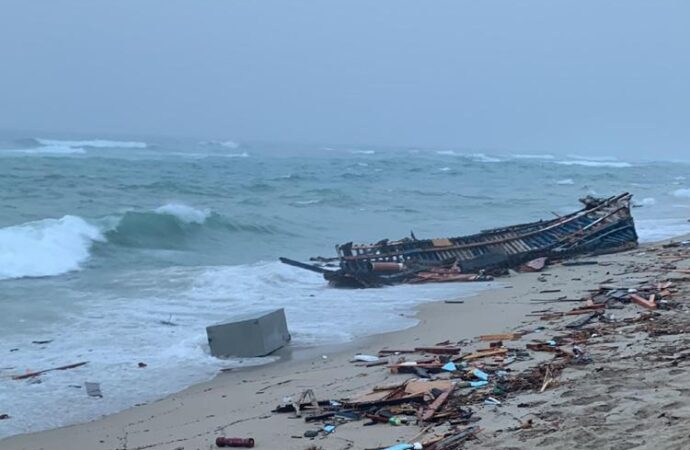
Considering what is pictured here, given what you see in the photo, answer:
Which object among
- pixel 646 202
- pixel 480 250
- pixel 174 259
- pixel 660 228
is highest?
pixel 646 202

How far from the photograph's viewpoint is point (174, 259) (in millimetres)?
20922

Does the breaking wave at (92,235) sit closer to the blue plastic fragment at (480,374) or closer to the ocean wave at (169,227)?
the ocean wave at (169,227)

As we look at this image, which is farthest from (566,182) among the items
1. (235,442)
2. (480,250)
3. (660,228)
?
(235,442)

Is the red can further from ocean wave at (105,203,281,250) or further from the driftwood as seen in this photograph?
ocean wave at (105,203,281,250)

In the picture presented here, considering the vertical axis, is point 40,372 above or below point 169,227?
below

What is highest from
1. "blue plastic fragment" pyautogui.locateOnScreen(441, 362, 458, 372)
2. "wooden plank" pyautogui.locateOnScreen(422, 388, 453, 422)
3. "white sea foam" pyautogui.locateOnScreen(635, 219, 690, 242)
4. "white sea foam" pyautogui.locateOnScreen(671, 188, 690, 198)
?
"white sea foam" pyautogui.locateOnScreen(671, 188, 690, 198)

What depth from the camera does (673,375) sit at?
666cm

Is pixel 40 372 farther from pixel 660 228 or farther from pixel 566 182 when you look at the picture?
pixel 566 182

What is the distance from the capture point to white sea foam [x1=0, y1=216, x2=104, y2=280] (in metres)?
18.5

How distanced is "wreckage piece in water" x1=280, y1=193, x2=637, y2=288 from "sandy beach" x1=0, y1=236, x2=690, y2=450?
4182 millimetres

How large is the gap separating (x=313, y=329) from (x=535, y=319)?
3358 millimetres

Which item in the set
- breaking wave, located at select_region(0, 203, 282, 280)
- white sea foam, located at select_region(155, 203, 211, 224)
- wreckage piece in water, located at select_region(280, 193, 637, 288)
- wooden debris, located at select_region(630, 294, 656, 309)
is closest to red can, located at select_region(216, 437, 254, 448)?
wooden debris, located at select_region(630, 294, 656, 309)

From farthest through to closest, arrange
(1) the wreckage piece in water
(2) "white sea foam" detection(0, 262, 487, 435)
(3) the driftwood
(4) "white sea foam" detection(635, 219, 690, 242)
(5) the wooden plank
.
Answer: (4) "white sea foam" detection(635, 219, 690, 242), (1) the wreckage piece in water, (3) the driftwood, (2) "white sea foam" detection(0, 262, 487, 435), (5) the wooden plank

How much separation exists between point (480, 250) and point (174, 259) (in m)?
7.85
